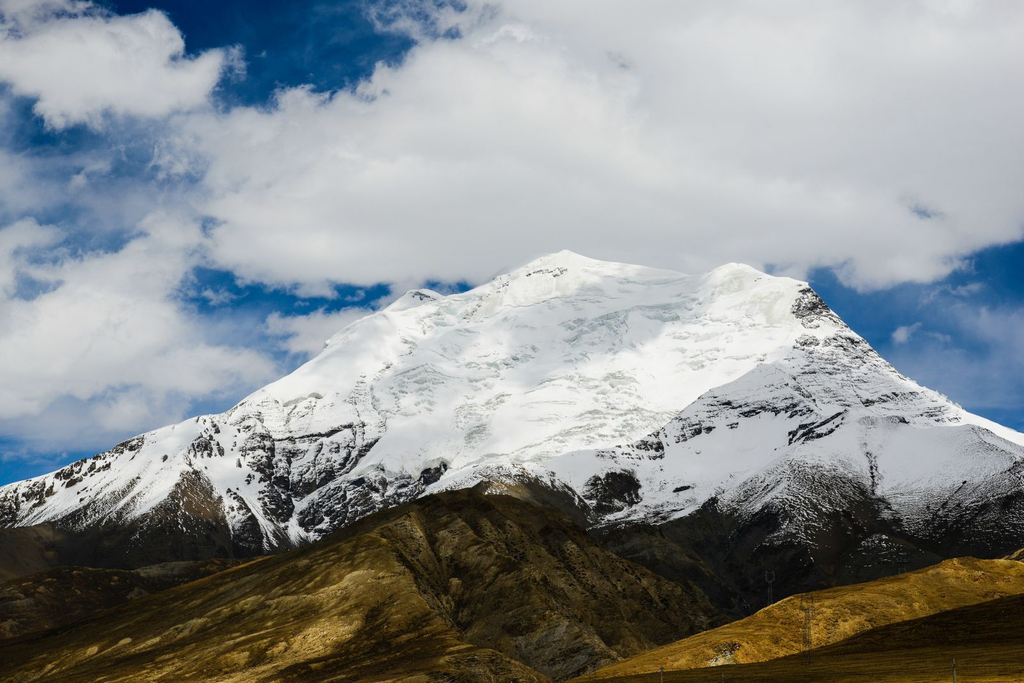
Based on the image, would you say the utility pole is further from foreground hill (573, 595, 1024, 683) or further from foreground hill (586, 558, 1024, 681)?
foreground hill (573, 595, 1024, 683)

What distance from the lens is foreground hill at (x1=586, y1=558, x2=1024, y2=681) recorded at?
144500 mm

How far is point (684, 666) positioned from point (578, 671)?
47107 millimetres

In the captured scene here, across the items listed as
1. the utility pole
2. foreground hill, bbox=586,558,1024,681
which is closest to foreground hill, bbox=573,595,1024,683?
the utility pole

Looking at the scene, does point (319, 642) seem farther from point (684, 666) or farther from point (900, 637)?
point (900, 637)

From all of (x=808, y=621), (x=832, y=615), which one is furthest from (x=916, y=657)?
(x=832, y=615)

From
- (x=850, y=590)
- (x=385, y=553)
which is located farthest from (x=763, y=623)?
(x=385, y=553)

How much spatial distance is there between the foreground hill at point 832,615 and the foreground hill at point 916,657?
7.85 m

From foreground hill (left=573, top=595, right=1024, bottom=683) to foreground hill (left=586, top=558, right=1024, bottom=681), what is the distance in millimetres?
7854

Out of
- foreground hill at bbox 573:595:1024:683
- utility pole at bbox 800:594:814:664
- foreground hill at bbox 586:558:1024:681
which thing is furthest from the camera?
utility pole at bbox 800:594:814:664

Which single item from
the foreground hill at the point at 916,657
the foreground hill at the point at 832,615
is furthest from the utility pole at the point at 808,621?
the foreground hill at the point at 916,657

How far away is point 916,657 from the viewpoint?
384 feet

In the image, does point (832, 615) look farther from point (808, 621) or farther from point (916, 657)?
point (916, 657)

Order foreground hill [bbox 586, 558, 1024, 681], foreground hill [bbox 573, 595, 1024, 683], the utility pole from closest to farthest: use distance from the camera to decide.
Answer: foreground hill [bbox 573, 595, 1024, 683] < foreground hill [bbox 586, 558, 1024, 681] < the utility pole

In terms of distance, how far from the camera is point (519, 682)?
133 metres
